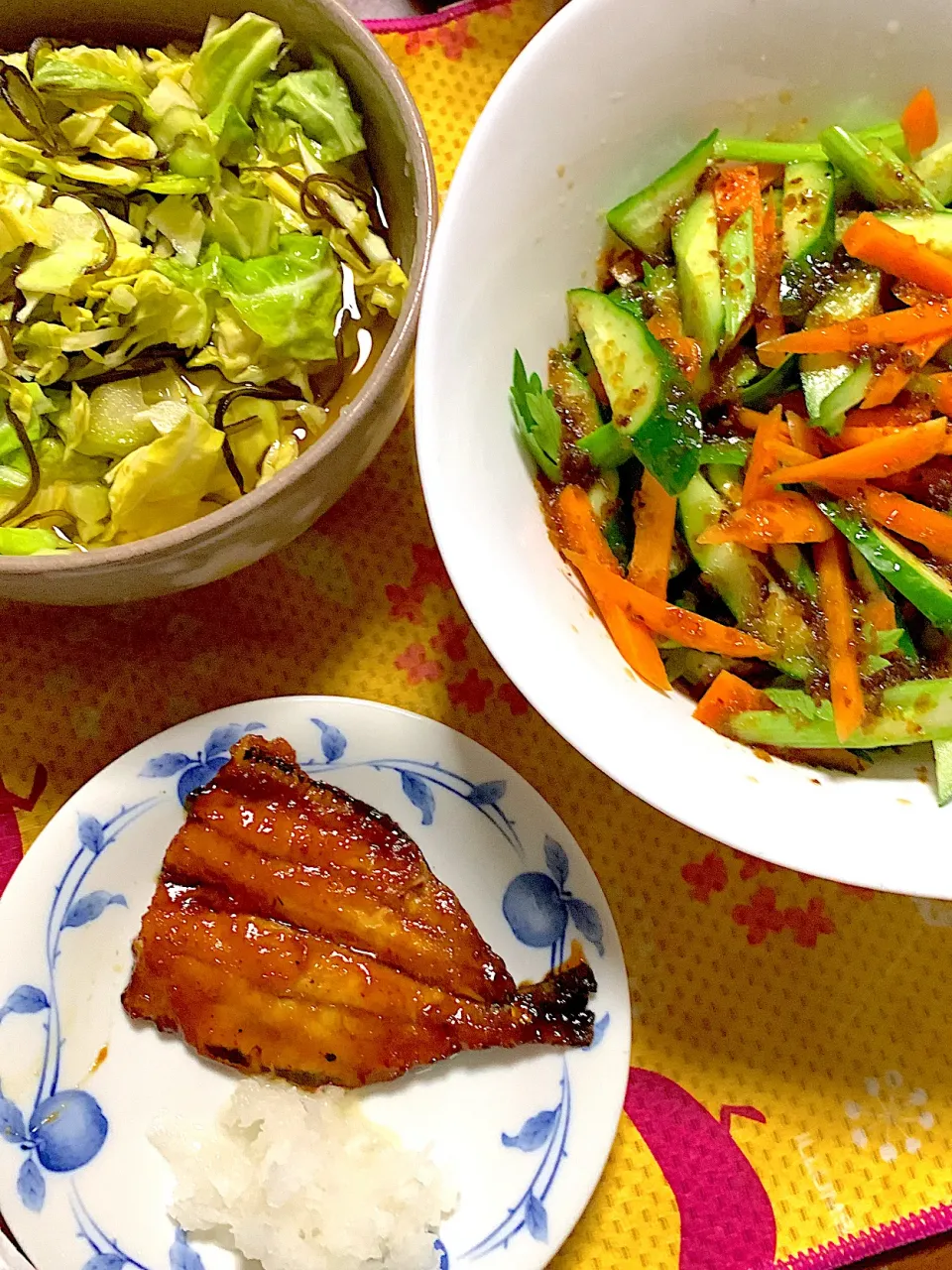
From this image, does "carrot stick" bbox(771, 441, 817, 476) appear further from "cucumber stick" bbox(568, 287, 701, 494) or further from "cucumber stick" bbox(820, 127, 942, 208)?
"cucumber stick" bbox(820, 127, 942, 208)

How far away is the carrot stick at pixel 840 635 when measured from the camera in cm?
92

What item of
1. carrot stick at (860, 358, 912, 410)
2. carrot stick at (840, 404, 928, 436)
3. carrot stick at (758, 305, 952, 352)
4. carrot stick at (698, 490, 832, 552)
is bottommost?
carrot stick at (698, 490, 832, 552)

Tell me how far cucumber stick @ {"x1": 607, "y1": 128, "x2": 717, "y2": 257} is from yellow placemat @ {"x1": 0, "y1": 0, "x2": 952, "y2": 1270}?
0.38 m

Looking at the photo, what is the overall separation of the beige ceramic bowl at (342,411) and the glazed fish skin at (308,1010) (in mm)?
411

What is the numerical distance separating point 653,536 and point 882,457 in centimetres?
21

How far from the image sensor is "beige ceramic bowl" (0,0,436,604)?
92 cm

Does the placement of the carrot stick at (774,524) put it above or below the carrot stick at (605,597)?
above

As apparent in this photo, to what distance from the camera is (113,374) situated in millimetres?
1013

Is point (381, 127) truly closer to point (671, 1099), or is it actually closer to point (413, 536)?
point (413, 536)

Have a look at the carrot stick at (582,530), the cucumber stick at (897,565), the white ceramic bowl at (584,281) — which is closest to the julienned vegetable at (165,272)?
the white ceramic bowl at (584,281)

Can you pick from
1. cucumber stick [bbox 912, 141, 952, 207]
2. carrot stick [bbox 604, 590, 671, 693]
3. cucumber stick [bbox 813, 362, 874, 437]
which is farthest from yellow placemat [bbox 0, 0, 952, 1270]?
cucumber stick [bbox 912, 141, 952, 207]

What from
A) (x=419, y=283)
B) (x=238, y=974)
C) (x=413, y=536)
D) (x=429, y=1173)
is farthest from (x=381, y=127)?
(x=429, y=1173)

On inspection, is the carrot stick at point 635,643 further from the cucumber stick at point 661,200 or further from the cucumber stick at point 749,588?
the cucumber stick at point 661,200

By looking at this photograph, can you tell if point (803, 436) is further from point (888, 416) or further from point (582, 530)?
point (582, 530)
